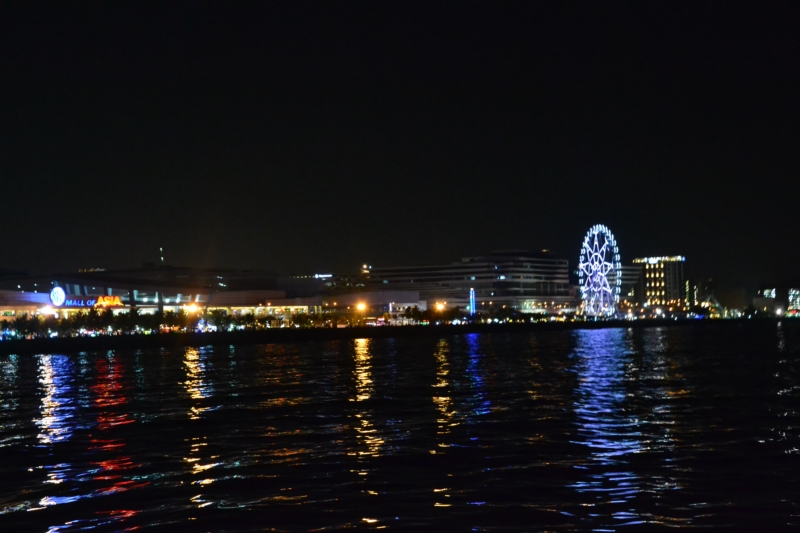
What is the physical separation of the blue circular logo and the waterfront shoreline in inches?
965

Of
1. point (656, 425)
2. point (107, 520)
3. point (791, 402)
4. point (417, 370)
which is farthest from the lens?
point (417, 370)

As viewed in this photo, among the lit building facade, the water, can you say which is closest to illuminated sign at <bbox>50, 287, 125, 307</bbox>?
the lit building facade

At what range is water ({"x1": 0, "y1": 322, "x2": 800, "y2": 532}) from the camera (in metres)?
11.6

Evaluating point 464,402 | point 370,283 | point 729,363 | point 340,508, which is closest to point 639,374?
point 729,363

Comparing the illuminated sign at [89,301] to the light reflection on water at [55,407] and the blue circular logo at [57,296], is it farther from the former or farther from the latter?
the light reflection on water at [55,407]

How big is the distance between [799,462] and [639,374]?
21.1 meters

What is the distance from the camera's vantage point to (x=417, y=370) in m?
40.6

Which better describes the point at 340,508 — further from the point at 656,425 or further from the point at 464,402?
the point at 464,402

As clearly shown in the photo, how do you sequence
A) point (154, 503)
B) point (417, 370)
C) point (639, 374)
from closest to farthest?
point (154, 503)
point (639, 374)
point (417, 370)

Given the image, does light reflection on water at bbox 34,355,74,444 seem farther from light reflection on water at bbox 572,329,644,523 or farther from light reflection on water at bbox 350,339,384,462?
light reflection on water at bbox 572,329,644,523

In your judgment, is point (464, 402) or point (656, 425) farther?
point (464, 402)

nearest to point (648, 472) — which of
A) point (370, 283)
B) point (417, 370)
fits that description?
point (417, 370)

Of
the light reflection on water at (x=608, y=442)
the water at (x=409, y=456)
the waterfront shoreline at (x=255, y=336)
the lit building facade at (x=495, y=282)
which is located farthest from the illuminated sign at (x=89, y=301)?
the light reflection on water at (x=608, y=442)

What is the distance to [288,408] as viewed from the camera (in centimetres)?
2481
